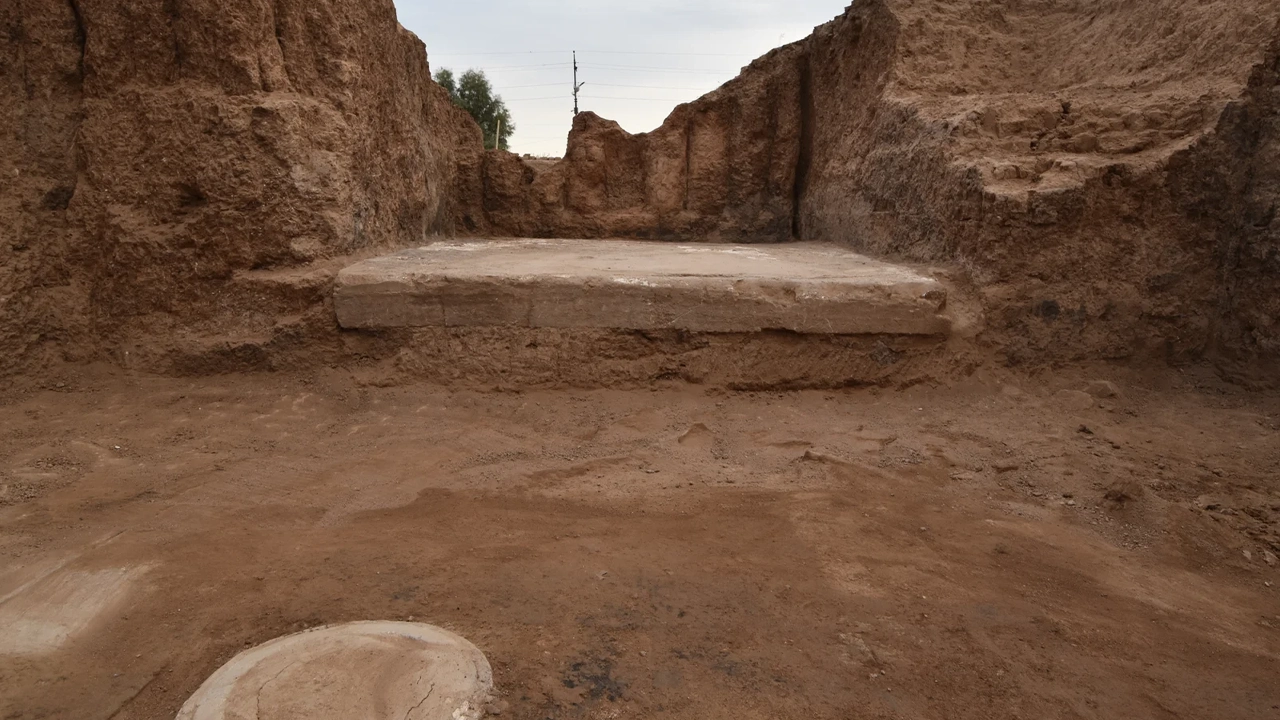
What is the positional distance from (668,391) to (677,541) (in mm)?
1447

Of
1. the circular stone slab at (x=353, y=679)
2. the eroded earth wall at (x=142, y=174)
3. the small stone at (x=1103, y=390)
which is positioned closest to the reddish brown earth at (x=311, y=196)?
the eroded earth wall at (x=142, y=174)

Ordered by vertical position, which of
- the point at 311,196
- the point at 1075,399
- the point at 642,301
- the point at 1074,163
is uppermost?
the point at 1074,163

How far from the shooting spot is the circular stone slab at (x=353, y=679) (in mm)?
1612

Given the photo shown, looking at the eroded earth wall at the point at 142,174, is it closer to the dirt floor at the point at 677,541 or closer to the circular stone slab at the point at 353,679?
the dirt floor at the point at 677,541

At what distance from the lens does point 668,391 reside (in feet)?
12.5

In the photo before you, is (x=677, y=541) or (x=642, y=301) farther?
(x=642, y=301)

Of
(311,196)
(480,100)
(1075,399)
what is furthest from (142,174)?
(480,100)

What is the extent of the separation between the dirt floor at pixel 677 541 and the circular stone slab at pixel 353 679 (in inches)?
2.9

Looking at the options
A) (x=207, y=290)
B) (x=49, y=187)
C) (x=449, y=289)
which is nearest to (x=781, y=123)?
(x=449, y=289)

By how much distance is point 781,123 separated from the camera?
691 centimetres

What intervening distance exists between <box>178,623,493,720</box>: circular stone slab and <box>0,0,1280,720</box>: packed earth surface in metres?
0.06

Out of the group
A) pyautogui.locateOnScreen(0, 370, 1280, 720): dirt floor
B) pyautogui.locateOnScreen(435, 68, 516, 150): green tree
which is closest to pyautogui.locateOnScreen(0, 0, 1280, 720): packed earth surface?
pyautogui.locateOnScreen(0, 370, 1280, 720): dirt floor

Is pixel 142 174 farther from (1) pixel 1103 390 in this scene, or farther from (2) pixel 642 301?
(1) pixel 1103 390

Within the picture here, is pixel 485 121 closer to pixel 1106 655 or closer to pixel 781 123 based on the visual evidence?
pixel 781 123
